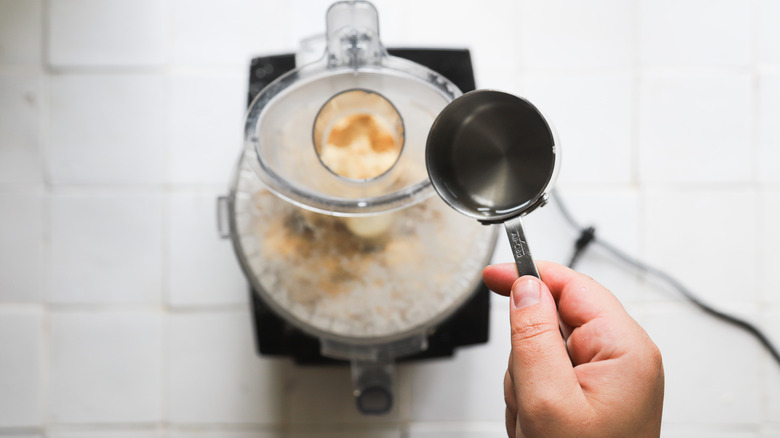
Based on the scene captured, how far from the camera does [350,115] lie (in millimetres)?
516

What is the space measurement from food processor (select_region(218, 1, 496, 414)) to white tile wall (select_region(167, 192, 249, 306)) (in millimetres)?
166

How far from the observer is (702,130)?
697 mm

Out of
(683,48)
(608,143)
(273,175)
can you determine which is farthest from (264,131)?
(683,48)

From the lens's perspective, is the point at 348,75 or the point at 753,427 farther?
the point at 753,427

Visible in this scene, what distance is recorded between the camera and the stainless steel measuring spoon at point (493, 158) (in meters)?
0.44

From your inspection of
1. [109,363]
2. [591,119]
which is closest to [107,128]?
[109,363]

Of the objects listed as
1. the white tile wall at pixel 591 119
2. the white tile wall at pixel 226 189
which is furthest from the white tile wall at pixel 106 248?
the white tile wall at pixel 591 119

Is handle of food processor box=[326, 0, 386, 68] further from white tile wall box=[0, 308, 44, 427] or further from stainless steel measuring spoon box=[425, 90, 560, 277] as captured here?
white tile wall box=[0, 308, 44, 427]

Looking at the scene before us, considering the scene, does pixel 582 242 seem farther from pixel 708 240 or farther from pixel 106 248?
pixel 106 248

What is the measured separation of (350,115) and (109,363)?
47cm

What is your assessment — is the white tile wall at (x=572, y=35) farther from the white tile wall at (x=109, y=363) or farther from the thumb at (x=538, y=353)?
the white tile wall at (x=109, y=363)

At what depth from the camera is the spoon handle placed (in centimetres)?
43

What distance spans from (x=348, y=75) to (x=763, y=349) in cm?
64

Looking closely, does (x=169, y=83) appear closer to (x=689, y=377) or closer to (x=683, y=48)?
(x=683, y=48)
